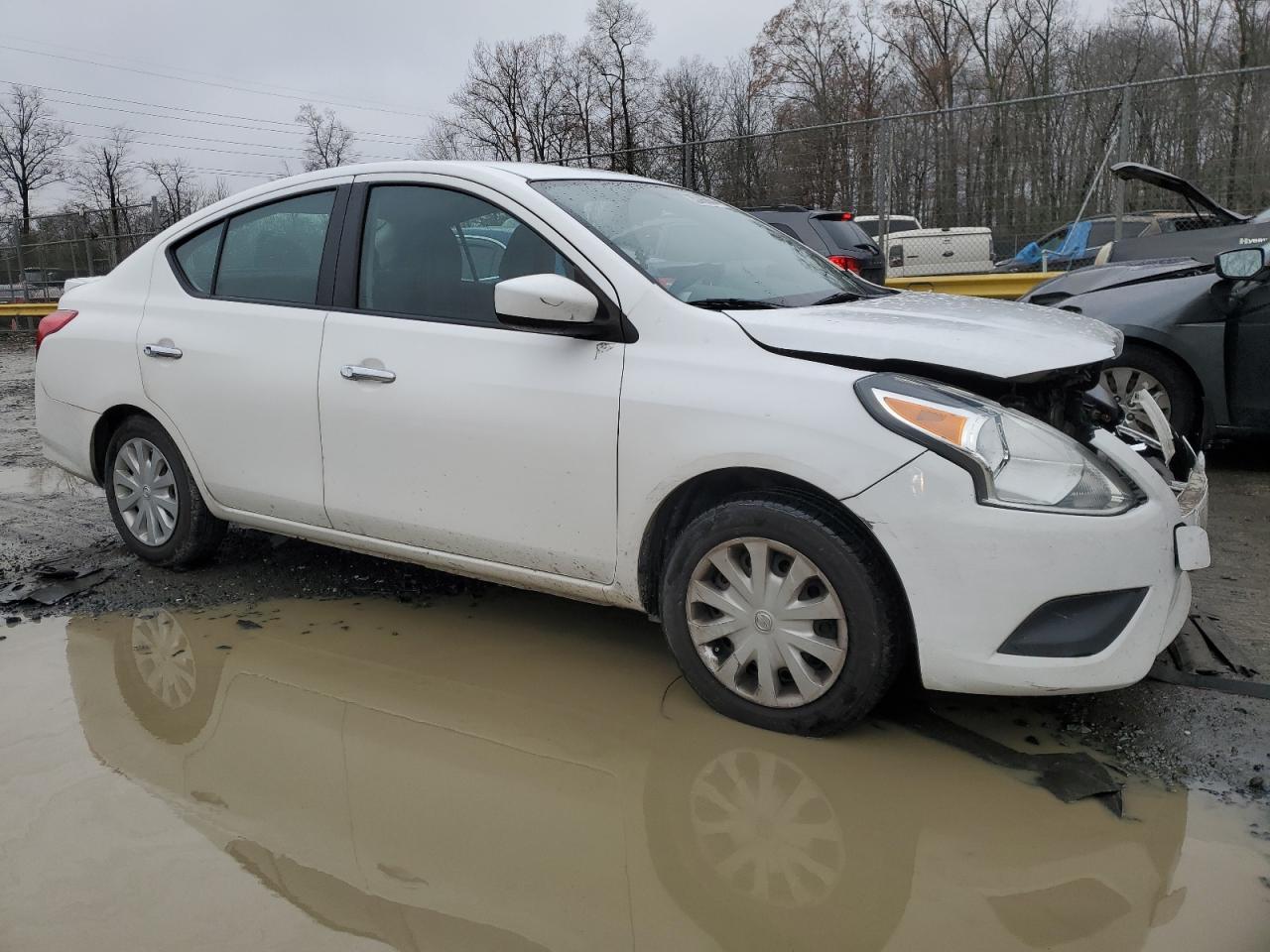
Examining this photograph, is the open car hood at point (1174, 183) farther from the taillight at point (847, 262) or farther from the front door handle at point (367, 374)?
the front door handle at point (367, 374)

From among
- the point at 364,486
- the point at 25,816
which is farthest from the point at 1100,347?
the point at 25,816

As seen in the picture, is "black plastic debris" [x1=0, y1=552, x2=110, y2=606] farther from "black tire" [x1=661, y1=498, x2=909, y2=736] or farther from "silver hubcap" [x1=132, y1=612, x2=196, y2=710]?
"black tire" [x1=661, y1=498, x2=909, y2=736]

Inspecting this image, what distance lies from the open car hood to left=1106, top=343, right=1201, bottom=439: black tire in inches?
57.1

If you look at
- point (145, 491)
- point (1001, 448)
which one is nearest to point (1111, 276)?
point (1001, 448)

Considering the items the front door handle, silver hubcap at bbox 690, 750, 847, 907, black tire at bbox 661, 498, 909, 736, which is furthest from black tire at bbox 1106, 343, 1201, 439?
the front door handle

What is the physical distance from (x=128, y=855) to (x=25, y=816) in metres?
0.42

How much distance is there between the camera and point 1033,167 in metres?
10.3

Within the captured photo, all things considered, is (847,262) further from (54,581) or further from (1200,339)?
(54,581)

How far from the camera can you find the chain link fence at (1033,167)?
926cm

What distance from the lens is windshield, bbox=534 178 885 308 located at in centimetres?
349

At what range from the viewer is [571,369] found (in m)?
3.35

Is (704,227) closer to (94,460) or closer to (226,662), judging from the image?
(226,662)

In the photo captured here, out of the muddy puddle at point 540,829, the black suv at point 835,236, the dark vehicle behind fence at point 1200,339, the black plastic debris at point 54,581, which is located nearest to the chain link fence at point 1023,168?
the black suv at point 835,236

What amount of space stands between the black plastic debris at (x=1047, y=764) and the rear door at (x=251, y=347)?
2322 mm
